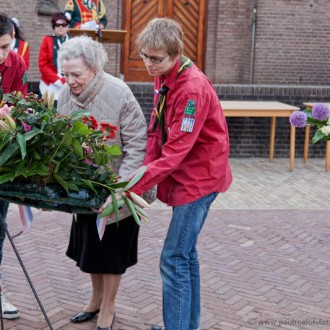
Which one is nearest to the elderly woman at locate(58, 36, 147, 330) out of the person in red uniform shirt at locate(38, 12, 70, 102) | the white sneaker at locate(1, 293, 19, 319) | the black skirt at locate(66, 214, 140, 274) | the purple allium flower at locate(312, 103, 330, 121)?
the black skirt at locate(66, 214, 140, 274)

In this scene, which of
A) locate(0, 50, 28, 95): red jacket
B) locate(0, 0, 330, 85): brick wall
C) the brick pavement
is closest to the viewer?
locate(0, 50, 28, 95): red jacket

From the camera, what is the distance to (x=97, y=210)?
3.76 m

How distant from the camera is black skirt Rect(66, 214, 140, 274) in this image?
178 inches

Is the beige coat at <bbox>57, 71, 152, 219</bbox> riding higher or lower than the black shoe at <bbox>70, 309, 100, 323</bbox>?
higher

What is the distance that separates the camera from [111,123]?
14.4 feet

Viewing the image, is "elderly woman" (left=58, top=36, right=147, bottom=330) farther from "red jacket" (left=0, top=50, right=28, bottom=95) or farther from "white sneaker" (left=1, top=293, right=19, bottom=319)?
"white sneaker" (left=1, top=293, right=19, bottom=319)

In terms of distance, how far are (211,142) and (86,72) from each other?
2.76ft

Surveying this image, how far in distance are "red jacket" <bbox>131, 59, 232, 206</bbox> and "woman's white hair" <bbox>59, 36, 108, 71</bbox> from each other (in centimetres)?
38

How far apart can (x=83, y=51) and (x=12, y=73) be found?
0.70m

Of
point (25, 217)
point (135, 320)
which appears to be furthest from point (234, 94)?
point (25, 217)

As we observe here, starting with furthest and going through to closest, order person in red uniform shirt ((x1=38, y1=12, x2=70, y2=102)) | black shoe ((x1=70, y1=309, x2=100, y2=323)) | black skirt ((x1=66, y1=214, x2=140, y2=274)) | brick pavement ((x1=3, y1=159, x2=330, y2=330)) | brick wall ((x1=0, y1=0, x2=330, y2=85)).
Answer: brick wall ((x1=0, y1=0, x2=330, y2=85))
person in red uniform shirt ((x1=38, y1=12, x2=70, y2=102))
brick pavement ((x1=3, y1=159, x2=330, y2=330))
black shoe ((x1=70, y1=309, x2=100, y2=323))
black skirt ((x1=66, y1=214, x2=140, y2=274))

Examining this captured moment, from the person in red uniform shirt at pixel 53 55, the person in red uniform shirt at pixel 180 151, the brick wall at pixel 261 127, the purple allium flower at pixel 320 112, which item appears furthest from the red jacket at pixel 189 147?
the brick wall at pixel 261 127

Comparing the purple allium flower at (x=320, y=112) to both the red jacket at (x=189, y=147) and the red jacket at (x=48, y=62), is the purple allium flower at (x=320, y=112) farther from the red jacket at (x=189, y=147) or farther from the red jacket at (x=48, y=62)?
the red jacket at (x=48, y=62)

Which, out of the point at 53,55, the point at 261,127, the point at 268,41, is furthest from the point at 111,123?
the point at 268,41
